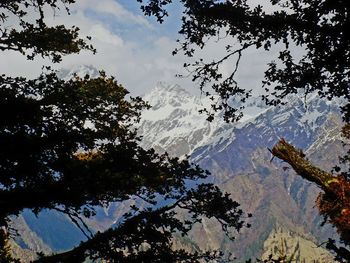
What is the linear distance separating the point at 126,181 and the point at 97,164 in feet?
2.76

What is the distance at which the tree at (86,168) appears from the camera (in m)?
11.2

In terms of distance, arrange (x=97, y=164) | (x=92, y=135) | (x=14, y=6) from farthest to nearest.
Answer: (x=14, y=6) → (x=92, y=135) → (x=97, y=164)

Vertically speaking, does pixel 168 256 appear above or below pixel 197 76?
below

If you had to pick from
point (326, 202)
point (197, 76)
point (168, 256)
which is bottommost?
point (326, 202)

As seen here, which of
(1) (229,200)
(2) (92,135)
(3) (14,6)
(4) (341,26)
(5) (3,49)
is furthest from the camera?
(5) (3,49)

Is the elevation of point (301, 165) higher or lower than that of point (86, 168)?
lower

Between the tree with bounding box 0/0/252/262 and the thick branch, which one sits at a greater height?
the tree with bounding box 0/0/252/262

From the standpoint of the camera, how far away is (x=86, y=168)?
462 inches

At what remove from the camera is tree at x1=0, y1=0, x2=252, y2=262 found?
11.2m

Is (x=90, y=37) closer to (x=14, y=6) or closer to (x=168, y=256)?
(x=14, y=6)

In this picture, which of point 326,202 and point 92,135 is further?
point 92,135

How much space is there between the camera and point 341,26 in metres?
10.4

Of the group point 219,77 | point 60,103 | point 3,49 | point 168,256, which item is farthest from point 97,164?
point 3,49

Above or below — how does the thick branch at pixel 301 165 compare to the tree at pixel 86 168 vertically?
below
